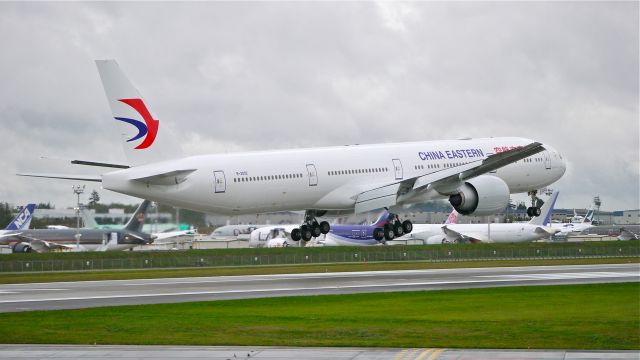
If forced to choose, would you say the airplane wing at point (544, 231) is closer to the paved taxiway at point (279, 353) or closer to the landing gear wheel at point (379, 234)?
the landing gear wheel at point (379, 234)

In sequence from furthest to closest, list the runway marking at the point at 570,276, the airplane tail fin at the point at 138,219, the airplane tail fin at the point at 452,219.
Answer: the airplane tail fin at the point at 452,219
the airplane tail fin at the point at 138,219
the runway marking at the point at 570,276

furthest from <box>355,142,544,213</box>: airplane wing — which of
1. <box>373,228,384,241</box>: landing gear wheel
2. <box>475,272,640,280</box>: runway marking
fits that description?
<box>475,272,640,280</box>: runway marking

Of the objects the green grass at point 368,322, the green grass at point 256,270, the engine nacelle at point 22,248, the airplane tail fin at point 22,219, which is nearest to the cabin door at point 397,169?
the green grass at point 368,322

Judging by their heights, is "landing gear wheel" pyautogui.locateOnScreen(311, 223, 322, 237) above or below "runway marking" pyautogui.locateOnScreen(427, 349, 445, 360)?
above

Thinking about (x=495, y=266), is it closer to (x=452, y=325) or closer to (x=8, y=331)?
(x=452, y=325)

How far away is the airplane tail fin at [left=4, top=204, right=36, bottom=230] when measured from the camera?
112m

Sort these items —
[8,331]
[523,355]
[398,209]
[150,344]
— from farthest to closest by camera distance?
[398,209], [8,331], [150,344], [523,355]

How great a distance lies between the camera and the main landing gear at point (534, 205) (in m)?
65.2

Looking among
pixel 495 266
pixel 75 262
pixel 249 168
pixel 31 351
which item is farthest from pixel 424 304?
pixel 75 262

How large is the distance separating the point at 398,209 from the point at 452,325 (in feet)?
87.3

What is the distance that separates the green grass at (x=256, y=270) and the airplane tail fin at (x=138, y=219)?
29.2 m

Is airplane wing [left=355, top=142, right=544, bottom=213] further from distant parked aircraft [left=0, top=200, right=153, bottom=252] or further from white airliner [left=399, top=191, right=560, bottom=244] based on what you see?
white airliner [left=399, top=191, right=560, bottom=244]

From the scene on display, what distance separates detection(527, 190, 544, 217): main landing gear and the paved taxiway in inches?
1503

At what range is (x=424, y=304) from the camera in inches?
1721
